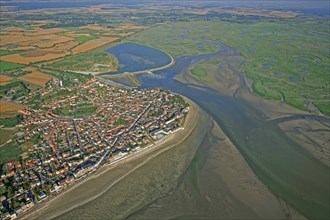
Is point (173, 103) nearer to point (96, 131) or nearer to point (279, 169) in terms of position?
point (96, 131)

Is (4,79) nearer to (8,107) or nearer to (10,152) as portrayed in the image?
(8,107)

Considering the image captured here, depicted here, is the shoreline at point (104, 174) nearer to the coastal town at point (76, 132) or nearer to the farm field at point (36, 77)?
the coastal town at point (76, 132)

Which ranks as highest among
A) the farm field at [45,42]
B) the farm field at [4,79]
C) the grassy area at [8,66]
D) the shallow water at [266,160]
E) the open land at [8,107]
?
the farm field at [45,42]

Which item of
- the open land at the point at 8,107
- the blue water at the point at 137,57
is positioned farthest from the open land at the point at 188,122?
the blue water at the point at 137,57

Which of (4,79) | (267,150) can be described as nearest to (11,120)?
(4,79)

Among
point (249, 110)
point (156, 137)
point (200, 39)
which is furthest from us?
point (200, 39)

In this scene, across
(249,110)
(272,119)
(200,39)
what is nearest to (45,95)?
(249,110)
